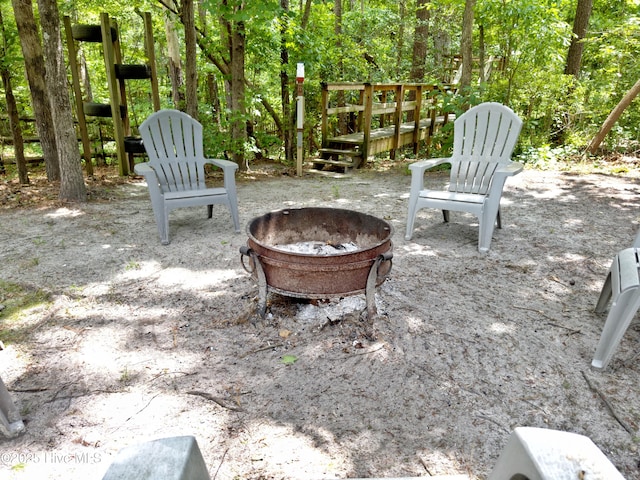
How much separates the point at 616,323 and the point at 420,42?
9180 millimetres

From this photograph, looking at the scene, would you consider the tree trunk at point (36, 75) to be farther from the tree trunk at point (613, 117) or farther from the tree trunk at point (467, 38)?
the tree trunk at point (613, 117)

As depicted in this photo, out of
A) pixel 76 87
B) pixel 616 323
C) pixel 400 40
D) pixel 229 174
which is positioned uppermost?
pixel 400 40

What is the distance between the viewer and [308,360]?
6.34ft

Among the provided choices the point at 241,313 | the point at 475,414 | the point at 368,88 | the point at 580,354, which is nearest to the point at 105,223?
the point at 241,313

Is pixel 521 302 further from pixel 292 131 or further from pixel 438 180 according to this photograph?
pixel 292 131

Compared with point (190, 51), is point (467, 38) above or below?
above

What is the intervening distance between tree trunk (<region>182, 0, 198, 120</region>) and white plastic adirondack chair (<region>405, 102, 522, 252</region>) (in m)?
3.24

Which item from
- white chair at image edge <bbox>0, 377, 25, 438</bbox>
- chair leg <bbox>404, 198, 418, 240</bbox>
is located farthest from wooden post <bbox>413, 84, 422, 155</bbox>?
white chair at image edge <bbox>0, 377, 25, 438</bbox>

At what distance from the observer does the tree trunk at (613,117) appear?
16.5 feet

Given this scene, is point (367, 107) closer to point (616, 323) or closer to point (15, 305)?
point (616, 323)

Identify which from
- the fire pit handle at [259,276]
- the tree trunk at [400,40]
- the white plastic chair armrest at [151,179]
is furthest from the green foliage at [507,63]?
the tree trunk at [400,40]

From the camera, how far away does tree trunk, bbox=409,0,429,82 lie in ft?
30.4

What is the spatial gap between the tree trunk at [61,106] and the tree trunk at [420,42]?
7600 millimetres

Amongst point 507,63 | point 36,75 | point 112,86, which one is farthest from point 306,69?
point 36,75
